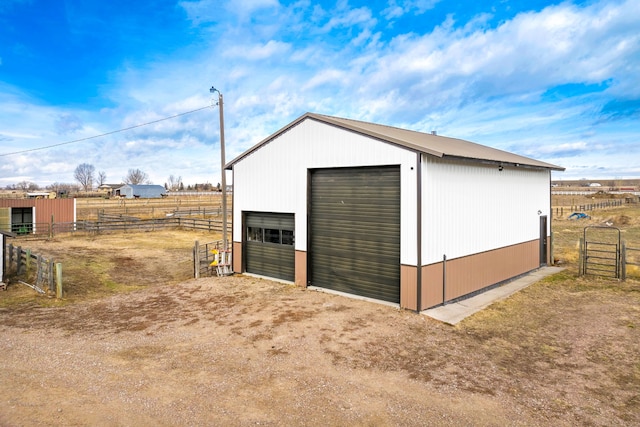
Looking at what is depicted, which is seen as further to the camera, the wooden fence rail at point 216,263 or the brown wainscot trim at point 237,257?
the brown wainscot trim at point 237,257

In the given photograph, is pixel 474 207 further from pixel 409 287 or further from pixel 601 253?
pixel 601 253

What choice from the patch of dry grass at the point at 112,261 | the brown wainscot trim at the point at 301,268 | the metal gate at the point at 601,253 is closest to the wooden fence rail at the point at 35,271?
the patch of dry grass at the point at 112,261

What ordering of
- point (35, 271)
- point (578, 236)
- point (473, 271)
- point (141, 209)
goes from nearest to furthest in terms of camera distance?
point (473, 271), point (35, 271), point (578, 236), point (141, 209)

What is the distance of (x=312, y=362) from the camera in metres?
7.75

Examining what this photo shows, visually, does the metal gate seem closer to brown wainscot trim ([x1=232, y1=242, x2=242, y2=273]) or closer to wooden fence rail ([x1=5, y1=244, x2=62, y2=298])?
brown wainscot trim ([x1=232, y1=242, x2=242, y2=273])

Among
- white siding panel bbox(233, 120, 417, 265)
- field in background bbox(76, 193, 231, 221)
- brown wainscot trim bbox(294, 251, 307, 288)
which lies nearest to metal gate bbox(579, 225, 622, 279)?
white siding panel bbox(233, 120, 417, 265)

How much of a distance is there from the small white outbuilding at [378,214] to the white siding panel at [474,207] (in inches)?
1.3

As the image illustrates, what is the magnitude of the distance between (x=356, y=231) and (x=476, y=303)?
4.14 meters

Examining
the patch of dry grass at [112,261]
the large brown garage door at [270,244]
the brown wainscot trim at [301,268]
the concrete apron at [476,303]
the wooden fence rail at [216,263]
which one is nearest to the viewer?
the concrete apron at [476,303]

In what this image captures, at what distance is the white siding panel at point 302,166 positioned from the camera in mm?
11102

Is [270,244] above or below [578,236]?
above

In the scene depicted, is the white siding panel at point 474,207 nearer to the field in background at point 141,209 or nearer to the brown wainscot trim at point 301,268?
the brown wainscot trim at point 301,268

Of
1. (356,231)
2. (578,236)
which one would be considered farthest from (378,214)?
(578,236)

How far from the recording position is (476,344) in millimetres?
8789
